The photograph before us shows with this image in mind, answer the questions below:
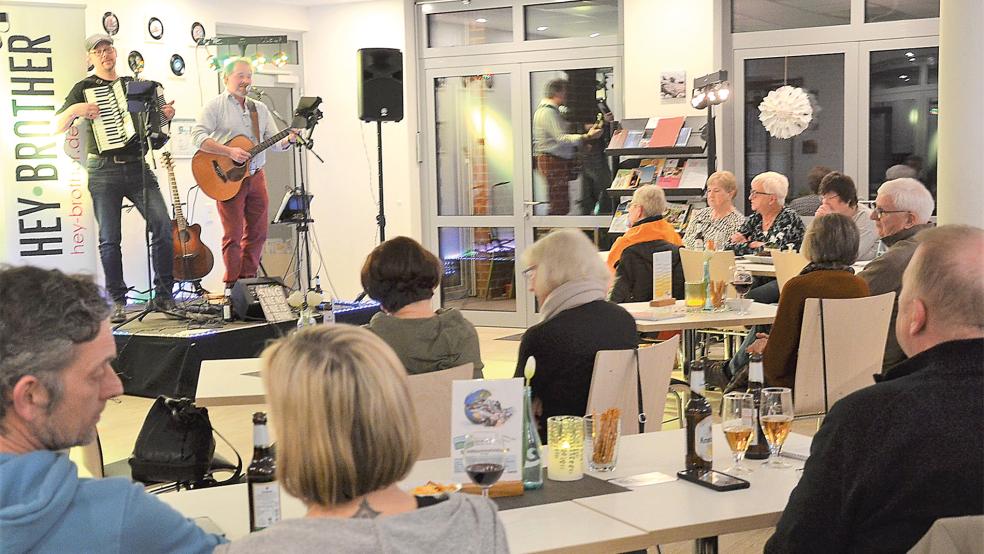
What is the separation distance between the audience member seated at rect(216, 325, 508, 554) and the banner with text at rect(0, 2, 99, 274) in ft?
27.3

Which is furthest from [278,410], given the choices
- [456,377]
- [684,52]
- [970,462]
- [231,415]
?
[684,52]

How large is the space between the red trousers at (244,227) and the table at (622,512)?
7027 mm

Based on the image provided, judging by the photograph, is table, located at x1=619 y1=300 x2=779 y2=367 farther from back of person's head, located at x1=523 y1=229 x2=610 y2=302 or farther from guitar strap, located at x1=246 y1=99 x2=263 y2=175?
guitar strap, located at x1=246 y1=99 x2=263 y2=175

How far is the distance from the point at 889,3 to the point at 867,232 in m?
2.64

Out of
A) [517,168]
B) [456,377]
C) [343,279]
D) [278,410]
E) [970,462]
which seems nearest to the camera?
[278,410]

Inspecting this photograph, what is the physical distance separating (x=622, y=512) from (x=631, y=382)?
1.26m

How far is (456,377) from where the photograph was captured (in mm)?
3436

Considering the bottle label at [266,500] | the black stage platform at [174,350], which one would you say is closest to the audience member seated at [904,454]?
the bottle label at [266,500]

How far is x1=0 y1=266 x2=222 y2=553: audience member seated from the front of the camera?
69.7 inches

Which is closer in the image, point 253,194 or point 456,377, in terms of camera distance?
point 456,377

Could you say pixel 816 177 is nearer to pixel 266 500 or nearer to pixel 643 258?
pixel 643 258

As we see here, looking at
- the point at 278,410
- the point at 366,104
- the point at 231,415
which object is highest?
the point at 366,104

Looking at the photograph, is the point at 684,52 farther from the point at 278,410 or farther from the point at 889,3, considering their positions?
the point at 278,410

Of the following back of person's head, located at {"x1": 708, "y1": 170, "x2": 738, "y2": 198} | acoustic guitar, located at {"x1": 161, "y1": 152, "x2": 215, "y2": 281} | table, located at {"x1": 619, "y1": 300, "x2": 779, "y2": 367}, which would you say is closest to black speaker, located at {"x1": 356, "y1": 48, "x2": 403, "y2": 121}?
acoustic guitar, located at {"x1": 161, "y1": 152, "x2": 215, "y2": 281}
